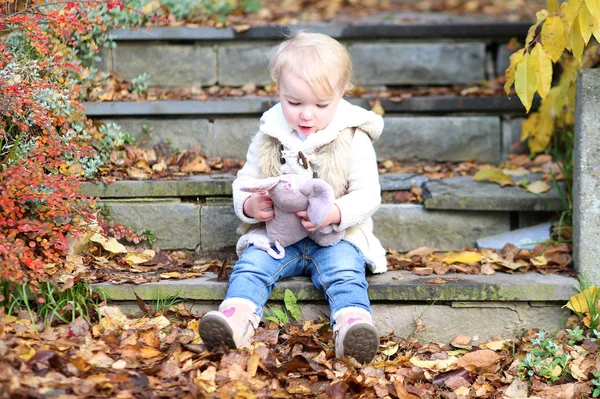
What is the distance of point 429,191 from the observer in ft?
11.4

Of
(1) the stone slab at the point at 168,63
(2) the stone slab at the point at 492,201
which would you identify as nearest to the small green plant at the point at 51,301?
(2) the stone slab at the point at 492,201

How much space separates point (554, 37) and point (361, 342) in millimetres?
1474

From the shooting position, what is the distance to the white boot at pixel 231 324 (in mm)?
2498

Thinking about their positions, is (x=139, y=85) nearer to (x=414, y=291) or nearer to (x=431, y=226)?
(x=431, y=226)

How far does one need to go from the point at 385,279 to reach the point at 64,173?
145 centimetres

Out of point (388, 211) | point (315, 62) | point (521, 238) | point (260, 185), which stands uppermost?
point (315, 62)

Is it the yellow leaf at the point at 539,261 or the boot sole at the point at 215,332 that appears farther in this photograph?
the yellow leaf at the point at 539,261

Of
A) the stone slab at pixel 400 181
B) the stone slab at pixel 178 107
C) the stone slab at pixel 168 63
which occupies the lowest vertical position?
the stone slab at pixel 400 181

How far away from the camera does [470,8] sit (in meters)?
6.20

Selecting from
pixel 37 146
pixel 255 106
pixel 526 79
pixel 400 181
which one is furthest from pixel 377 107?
pixel 37 146

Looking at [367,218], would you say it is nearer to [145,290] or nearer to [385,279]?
[385,279]

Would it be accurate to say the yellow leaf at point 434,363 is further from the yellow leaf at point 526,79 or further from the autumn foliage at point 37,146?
the autumn foliage at point 37,146

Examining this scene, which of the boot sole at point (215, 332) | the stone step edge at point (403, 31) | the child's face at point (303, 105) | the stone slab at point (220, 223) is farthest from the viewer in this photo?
the stone step edge at point (403, 31)

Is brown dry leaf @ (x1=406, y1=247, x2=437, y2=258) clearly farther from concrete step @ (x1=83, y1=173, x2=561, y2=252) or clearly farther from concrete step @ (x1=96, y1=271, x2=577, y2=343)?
concrete step @ (x1=96, y1=271, x2=577, y2=343)
